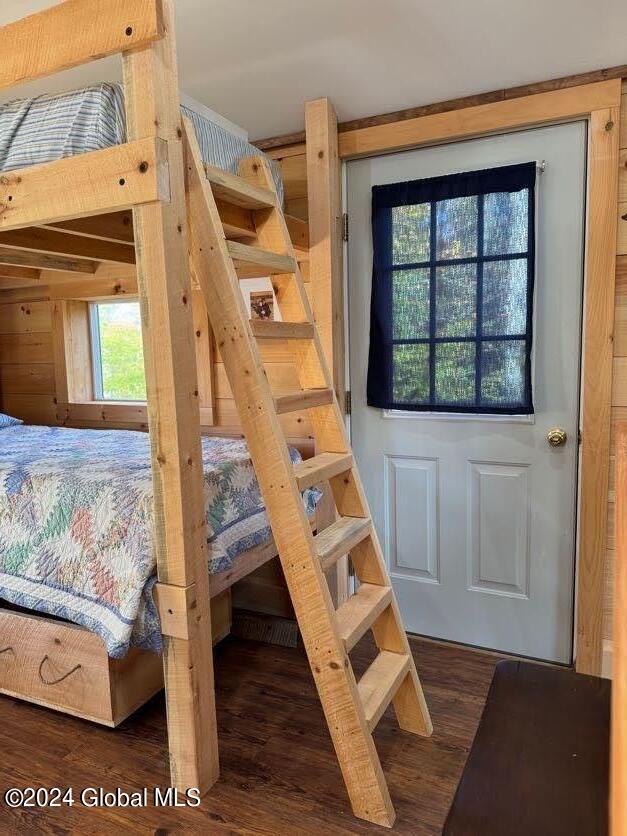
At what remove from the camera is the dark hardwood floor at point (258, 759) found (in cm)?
159

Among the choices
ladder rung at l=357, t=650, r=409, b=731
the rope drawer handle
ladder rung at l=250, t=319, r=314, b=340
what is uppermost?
ladder rung at l=250, t=319, r=314, b=340

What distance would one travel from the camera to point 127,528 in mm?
1747

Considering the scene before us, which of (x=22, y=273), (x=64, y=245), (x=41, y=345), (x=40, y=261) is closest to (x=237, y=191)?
(x=64, y=245)

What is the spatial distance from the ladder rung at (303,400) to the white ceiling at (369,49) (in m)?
1.11

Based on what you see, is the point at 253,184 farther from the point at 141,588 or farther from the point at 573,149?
the point at 141,588

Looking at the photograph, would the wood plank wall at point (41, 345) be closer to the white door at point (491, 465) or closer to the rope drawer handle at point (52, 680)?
the white door at point (491, 465)

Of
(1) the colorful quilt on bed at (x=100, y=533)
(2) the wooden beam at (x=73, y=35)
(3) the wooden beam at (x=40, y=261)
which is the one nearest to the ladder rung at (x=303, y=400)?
(1) the colorful quilt on bed at (x=100, y=533)

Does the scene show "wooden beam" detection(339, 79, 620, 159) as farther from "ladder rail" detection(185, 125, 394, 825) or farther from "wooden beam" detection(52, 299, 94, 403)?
"wooden beam" detection(52, 299, 94, 403)

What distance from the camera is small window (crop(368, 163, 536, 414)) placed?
220cm

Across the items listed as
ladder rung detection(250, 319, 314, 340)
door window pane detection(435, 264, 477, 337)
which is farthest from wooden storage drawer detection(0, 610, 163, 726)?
door window pane detection(435, 264, 477, 337)

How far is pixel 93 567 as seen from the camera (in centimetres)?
179

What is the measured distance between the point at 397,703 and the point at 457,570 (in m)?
0.68

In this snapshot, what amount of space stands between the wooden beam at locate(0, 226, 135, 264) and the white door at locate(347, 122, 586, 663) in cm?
97

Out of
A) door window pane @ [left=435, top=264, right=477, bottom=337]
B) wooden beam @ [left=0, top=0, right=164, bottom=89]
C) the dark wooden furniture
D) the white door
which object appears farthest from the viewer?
door window pane @ [left=435, top=264, right=477, bottom=337]
